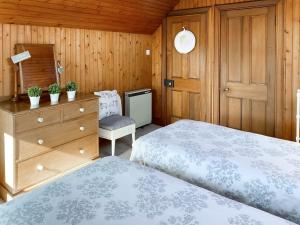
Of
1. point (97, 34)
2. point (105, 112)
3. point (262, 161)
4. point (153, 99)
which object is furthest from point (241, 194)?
point (153, 99)

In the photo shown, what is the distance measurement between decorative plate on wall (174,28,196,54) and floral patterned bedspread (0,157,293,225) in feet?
10.6

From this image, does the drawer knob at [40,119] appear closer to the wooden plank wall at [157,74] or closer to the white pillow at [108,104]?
the white pillow at [108,104]

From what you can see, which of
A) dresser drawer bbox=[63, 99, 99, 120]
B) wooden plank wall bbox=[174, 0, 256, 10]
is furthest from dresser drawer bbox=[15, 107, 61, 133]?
wooden plank wall bbox=[174, 0, 256, 10]

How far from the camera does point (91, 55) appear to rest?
3.90 metres

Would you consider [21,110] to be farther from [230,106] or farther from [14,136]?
[230,106]

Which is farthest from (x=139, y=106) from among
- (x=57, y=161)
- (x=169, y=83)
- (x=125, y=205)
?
(x=125, y=205)

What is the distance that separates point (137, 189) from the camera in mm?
1509

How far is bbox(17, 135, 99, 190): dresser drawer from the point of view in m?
2.65

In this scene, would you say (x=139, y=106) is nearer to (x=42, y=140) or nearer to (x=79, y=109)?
(x=79, y=109)

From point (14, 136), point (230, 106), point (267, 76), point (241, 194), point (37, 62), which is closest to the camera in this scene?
point (241, 194)

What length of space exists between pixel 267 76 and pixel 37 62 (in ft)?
9.62

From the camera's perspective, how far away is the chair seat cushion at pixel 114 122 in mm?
3569

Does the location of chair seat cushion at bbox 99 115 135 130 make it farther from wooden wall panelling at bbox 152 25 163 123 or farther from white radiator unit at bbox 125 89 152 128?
wooden wall panelling at bbox 152 25 163 123

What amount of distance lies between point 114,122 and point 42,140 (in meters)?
1.08
